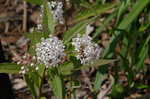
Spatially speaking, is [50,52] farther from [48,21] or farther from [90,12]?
[90,12]

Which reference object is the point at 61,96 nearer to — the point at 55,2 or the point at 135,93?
the point at 55,2

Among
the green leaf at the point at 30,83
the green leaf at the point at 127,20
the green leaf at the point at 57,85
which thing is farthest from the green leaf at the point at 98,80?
the green leaf at the point at 57,85

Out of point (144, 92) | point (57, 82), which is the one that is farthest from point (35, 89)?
point (144, 92)

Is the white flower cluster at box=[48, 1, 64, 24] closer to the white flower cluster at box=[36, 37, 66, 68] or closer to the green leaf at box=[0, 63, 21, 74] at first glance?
the white flower cluster at box=[36, 37, 66, 68]

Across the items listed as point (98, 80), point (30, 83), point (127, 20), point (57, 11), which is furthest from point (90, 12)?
point (30, 83)

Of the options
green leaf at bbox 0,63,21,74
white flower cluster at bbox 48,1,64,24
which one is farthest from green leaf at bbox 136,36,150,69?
green leaf at bbox 0,63,21,74

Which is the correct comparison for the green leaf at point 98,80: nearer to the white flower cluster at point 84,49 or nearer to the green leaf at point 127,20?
the green leaf at point 127,20
